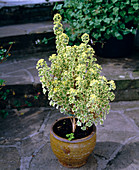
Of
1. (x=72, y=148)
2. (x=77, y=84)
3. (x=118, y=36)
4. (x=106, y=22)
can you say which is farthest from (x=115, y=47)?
(x=72, y=148)

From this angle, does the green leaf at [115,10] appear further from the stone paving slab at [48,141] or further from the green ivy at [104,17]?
the stone paving slab at [48,141]

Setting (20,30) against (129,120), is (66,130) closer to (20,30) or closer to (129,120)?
(129,120)

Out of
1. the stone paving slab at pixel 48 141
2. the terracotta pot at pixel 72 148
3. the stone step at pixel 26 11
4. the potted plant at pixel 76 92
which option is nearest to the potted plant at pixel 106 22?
the stone paving slab at pixel 48 141

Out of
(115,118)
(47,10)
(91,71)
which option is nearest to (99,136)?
(115,118)

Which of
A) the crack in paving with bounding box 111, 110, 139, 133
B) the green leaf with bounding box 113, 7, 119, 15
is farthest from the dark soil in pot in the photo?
the green leaf with bounding box 113, 7, 119, 15

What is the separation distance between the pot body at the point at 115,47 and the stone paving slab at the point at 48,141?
1069 mm

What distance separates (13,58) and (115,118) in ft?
7.46

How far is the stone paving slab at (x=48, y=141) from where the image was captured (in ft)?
7.31

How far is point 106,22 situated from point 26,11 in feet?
8.16

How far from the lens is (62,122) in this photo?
2.26 meters

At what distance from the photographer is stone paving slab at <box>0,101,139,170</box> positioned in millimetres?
2229

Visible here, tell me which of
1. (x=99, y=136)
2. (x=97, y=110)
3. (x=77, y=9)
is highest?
(x=77, y=9)

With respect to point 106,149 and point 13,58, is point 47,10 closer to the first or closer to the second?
point 13,58

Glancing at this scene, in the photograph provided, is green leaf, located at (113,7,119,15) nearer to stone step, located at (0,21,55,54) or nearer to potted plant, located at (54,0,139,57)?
potted plant, located at (54,0,139,57)
